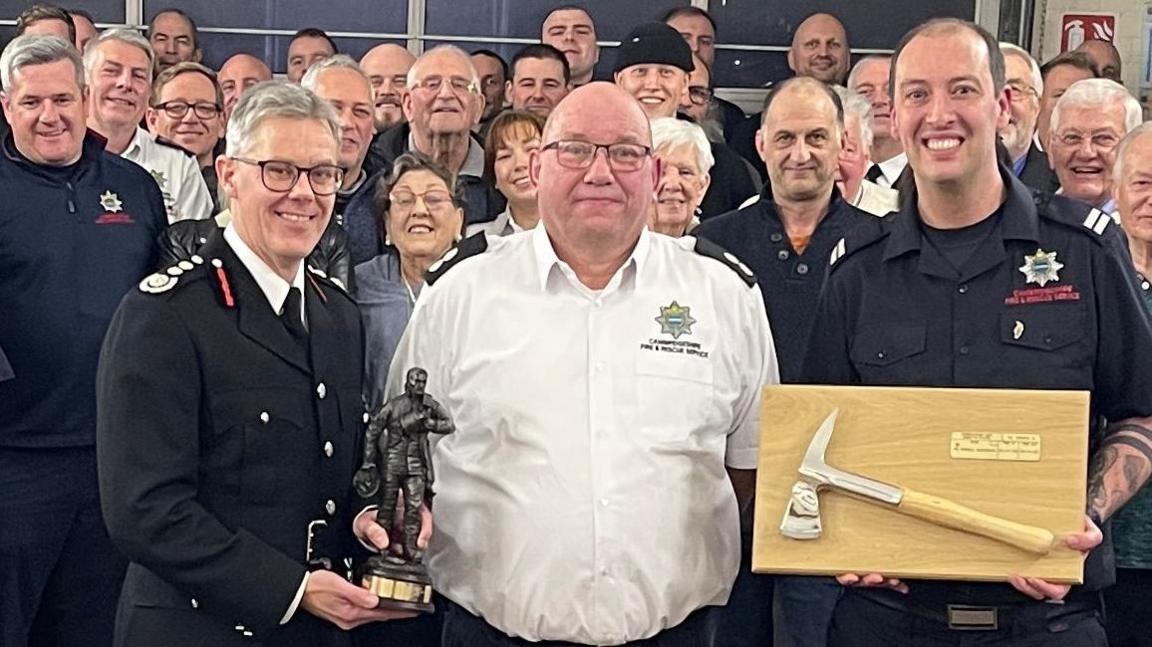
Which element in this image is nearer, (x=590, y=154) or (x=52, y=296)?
(x=590, y=154)

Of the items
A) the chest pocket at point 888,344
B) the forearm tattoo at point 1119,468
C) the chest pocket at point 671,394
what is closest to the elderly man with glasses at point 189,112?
the chest pocket at point 671,394

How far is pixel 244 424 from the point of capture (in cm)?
269

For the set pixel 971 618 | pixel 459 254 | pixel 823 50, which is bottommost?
pixel 971 618

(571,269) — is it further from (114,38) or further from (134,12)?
(134,12)

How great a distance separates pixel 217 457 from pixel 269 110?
0.62 meters

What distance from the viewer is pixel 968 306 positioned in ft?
9.64

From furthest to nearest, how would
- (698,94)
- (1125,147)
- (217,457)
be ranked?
(698,94)
(1125,147)
(217,457)

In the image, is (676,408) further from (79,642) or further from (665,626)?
(79,642)

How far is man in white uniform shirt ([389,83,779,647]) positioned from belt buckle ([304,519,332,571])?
0.89 feet

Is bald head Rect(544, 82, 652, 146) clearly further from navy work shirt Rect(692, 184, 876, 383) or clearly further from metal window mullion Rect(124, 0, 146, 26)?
metal window mullion Rect(124, 0, 146, 26)

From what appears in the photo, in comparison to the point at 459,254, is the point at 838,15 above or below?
above

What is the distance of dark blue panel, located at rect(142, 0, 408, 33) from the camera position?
8.56m

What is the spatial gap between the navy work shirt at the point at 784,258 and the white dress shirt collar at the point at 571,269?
1.05 m

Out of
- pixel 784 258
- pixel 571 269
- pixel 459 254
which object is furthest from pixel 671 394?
pixel 784 258
